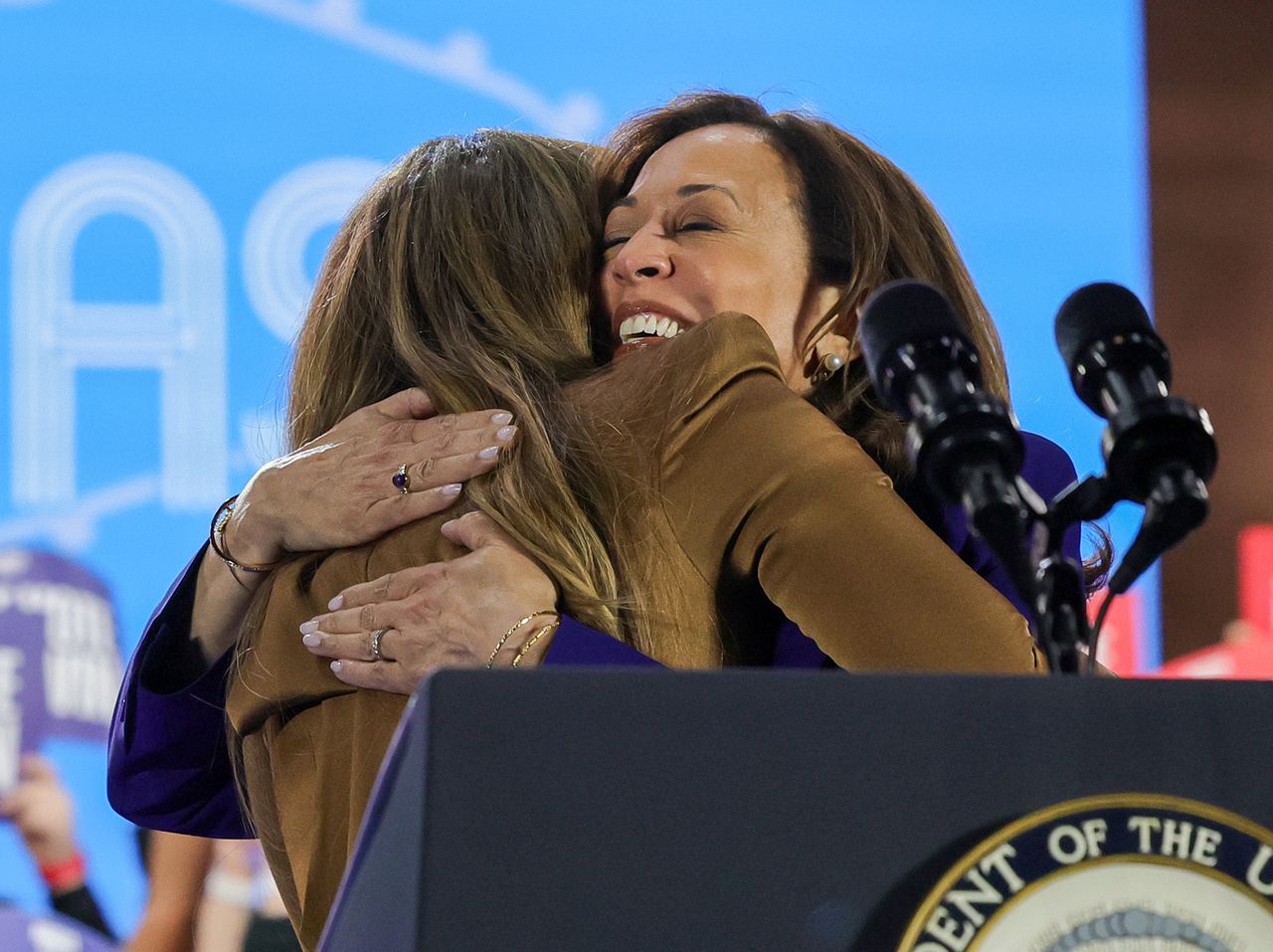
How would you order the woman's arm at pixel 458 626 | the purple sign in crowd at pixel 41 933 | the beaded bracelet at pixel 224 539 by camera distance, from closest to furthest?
the woman's arm at pixel 458 626 < the beaded bracelet at pixel 224 539 < the purple sign in crowd at pixel 41 933

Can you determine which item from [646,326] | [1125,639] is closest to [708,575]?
[646,326]

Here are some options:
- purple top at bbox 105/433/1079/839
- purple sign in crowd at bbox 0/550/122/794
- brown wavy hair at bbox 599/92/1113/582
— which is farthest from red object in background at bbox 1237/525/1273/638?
purple sign in crowd at bbox 0/550/122/794

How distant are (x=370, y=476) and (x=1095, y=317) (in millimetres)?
647

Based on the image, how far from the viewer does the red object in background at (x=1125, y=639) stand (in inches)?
118

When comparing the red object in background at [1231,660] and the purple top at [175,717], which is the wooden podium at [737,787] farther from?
the red object in background at [1231,660]

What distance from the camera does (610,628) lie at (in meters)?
1.25

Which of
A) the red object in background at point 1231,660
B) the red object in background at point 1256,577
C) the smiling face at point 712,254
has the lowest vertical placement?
the red object in background at point 1231,660

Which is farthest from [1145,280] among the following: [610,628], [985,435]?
[985,435]

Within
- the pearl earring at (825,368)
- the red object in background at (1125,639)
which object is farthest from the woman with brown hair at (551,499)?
the red object in background at (1125,639)

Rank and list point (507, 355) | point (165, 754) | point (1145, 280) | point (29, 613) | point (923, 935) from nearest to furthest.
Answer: point (923, 935)
point (507, 355)
point (165, 754)
point (29, 613)
point (1145, 280)

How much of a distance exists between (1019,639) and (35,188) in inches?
84.8

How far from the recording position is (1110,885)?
555mm

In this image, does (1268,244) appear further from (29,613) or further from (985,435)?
(985,435)

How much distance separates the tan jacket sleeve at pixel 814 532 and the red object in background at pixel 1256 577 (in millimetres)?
2119
